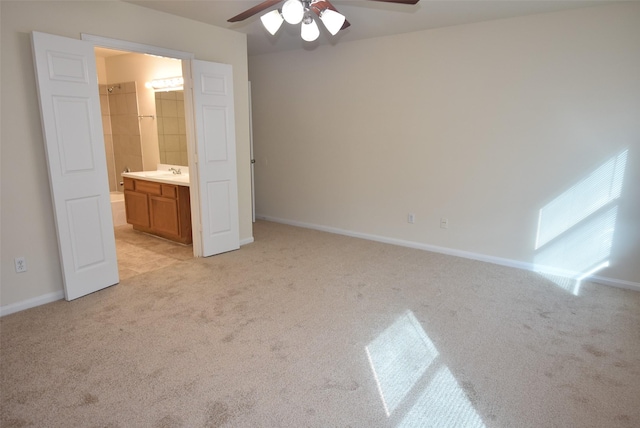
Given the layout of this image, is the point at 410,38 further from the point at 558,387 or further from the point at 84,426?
the point at 84,426

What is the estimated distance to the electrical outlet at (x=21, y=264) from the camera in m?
2.96

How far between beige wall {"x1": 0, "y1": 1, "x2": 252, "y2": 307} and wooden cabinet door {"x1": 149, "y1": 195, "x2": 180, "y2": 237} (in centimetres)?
158

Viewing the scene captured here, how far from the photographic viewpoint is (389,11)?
3.54 metres

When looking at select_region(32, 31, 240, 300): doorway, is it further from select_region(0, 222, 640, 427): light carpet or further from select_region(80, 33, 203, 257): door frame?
select_region(0, 222, 640, 427): light carpet

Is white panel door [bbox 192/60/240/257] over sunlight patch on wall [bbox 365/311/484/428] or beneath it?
over

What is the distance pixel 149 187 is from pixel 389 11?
3.53 metres

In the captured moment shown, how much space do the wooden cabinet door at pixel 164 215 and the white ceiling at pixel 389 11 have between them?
2129 millimetres

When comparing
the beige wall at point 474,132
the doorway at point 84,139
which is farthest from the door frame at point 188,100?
the beige wall at point 474,132

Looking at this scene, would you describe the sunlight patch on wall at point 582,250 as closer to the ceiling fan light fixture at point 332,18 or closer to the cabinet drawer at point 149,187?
the ceiling fan light fixture at point 332,18

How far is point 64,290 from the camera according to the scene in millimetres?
3201

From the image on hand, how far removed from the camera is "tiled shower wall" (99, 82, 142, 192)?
573 cm

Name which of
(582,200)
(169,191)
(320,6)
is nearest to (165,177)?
(169,191)

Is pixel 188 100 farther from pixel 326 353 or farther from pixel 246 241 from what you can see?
pixel 326 353

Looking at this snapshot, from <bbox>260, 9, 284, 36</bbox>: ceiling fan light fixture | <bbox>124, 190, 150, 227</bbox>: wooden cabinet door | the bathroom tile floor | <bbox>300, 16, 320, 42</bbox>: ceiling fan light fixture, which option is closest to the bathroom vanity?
<bbox>124, 190, 150, 227</bbox>: wooden cabinet door
